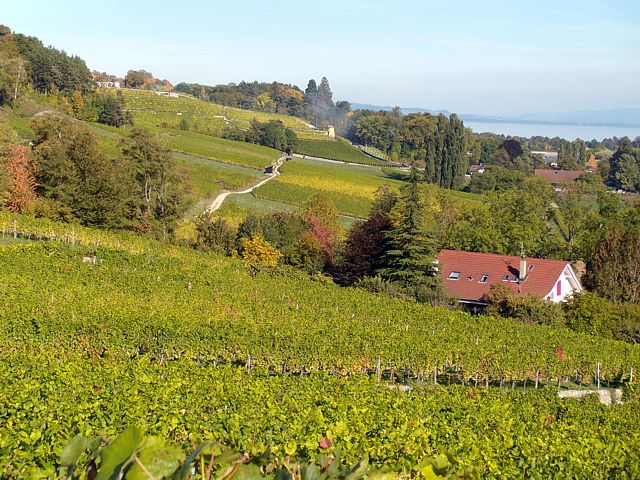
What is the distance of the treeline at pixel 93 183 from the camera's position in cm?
3834

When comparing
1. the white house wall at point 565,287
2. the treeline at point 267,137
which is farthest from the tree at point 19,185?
the treeline at point 267,137

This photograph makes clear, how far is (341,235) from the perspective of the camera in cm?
4697

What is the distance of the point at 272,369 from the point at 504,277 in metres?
18.0

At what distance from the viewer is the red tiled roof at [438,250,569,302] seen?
3441cm

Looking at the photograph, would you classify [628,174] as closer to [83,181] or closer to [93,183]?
[93,183]

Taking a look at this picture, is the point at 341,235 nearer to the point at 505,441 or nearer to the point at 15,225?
the point at 15,225

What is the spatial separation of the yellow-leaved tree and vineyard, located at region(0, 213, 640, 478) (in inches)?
115

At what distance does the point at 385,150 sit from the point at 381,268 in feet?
247

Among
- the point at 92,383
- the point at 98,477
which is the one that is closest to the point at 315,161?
the point at 92,383

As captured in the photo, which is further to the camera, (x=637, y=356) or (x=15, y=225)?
(x=15, y=225)

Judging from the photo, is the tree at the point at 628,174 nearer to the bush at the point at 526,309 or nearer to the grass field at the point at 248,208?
the grass field at the point at 248,208

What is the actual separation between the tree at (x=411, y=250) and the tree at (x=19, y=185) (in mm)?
19602

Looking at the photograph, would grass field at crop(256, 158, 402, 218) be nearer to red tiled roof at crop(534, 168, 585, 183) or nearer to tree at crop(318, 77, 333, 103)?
red tiled roof at crop(534, 168, 585, 183)

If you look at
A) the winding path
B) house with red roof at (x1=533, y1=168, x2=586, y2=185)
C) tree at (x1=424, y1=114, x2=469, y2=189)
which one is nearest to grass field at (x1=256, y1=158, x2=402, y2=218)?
the winding path
